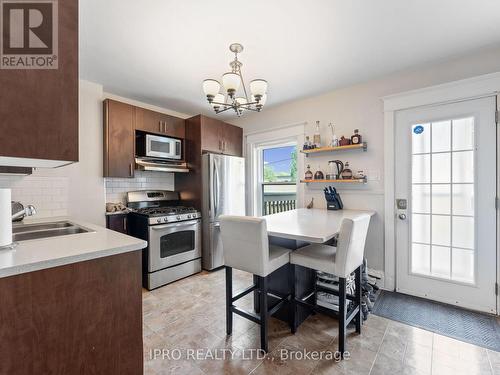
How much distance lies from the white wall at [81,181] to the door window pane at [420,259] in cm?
357

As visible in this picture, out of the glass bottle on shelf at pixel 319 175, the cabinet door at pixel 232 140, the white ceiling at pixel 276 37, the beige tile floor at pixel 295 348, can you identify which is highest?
the white ceiling at pixel 276 37

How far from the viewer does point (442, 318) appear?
213 cm

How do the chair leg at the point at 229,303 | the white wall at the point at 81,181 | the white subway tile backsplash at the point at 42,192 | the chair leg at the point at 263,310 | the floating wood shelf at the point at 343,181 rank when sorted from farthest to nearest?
1. the floating wood shelf at the point at 343,181
2. the white wall at the point at 81,181
3. the white subway tile backsplash at the point at 42,192
4. the chair leg at the point at 229,303
5. the chair leg at the point at 263,310

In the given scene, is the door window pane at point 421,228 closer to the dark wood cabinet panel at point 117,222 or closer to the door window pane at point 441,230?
the door window pane at point 441,230

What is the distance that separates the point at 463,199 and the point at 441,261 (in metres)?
0.66

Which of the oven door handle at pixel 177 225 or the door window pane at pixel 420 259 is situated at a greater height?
the oven door handle at pixel 177 225

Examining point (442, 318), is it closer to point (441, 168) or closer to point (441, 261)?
point (441, 261)

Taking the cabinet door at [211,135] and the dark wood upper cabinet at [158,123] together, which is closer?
the dark wood upper cabinet at [158,123]

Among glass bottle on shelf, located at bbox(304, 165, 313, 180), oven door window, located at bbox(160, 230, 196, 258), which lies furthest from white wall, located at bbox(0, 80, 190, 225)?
glass bottle on shelf, located at bbox(304, 165, 313, 180)

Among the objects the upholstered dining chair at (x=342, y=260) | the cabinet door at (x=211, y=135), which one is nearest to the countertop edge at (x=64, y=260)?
the upholstered dining chair at (x=342, y=260)

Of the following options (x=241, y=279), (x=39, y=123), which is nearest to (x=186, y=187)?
(x=241, y=279)

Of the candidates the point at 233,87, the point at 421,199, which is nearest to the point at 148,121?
the point at 233,87

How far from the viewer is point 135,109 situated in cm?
299

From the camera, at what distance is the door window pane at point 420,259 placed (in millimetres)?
2512
